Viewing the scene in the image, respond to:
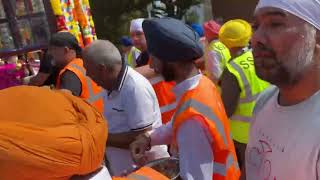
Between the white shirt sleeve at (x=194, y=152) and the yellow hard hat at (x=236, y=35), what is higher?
the white shirt sleeve at (x=194, y=152)

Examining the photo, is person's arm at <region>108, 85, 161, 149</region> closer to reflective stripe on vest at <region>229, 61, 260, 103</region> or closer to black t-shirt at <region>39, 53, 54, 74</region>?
reflective stripe on vest at <region>229, 61, 260, 103</region>

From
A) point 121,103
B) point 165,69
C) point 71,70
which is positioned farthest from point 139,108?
point 71,70

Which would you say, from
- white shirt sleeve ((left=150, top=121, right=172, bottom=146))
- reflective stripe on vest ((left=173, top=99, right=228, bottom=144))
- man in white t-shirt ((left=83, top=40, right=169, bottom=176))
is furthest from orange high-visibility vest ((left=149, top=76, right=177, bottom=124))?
reflective stripe on vest ((left=173, top=99, right=228, bottom=144))

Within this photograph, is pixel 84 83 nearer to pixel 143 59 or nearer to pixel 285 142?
pixel 143 59

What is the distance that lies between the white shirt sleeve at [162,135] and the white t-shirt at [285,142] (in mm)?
922

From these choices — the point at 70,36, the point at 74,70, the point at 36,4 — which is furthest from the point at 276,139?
the point at 36,4

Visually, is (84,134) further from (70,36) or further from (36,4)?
(36,4)

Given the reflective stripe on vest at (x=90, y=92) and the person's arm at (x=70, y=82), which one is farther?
the person's arm at (x=70, y=82)

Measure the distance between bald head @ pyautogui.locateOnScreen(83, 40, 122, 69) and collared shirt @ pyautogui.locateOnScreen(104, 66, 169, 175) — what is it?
3.5 inches

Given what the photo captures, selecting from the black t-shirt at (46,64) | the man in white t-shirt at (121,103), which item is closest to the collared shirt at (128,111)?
the man in white t-shirt at (121,103)

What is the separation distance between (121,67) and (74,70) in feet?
3.44

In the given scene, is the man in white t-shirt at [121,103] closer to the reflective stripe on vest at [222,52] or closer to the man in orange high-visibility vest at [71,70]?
the man in orange high-visibility vest at [71,70]

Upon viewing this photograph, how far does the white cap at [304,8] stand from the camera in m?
1.95

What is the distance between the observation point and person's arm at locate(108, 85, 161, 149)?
11.5ft
